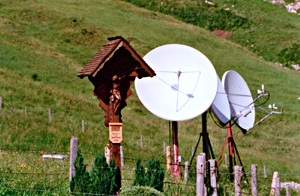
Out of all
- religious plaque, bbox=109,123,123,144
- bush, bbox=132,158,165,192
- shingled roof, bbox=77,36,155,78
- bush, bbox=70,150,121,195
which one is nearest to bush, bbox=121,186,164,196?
bush, bbox=70,150,121,195

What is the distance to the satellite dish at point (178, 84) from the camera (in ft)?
52.9

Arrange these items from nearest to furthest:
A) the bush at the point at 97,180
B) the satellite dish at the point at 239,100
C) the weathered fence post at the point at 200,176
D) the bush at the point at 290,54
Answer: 1. the weathered fence post at the point at 200,176
2. the bush at the point at 97,180
3. the satellite dish at the point at 239,100
4. the bush at the point at 290,54

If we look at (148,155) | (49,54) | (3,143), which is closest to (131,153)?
(148,155)

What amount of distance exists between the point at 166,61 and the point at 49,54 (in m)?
32.2

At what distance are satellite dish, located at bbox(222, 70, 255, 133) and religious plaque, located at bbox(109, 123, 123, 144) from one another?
875 cm

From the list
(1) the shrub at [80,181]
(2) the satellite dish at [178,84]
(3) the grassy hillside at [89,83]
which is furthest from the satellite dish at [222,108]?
(1) the shrub at [80,181]

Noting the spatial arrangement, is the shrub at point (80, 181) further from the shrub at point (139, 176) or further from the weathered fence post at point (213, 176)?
the weathered fence post at point (213, 176)

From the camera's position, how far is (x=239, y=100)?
20.2 m

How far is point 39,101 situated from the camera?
1200 inches

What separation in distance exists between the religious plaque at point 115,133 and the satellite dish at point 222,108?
725cm

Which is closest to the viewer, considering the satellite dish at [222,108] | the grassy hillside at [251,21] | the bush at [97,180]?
the bush at [97,180]

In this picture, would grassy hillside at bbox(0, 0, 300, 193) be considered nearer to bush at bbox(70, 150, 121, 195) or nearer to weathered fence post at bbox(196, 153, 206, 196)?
bush at bbox(70, 150, 121, 195)

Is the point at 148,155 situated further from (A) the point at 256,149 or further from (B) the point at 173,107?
(A) the point at 256,149

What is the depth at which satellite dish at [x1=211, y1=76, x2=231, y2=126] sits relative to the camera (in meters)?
18.4
